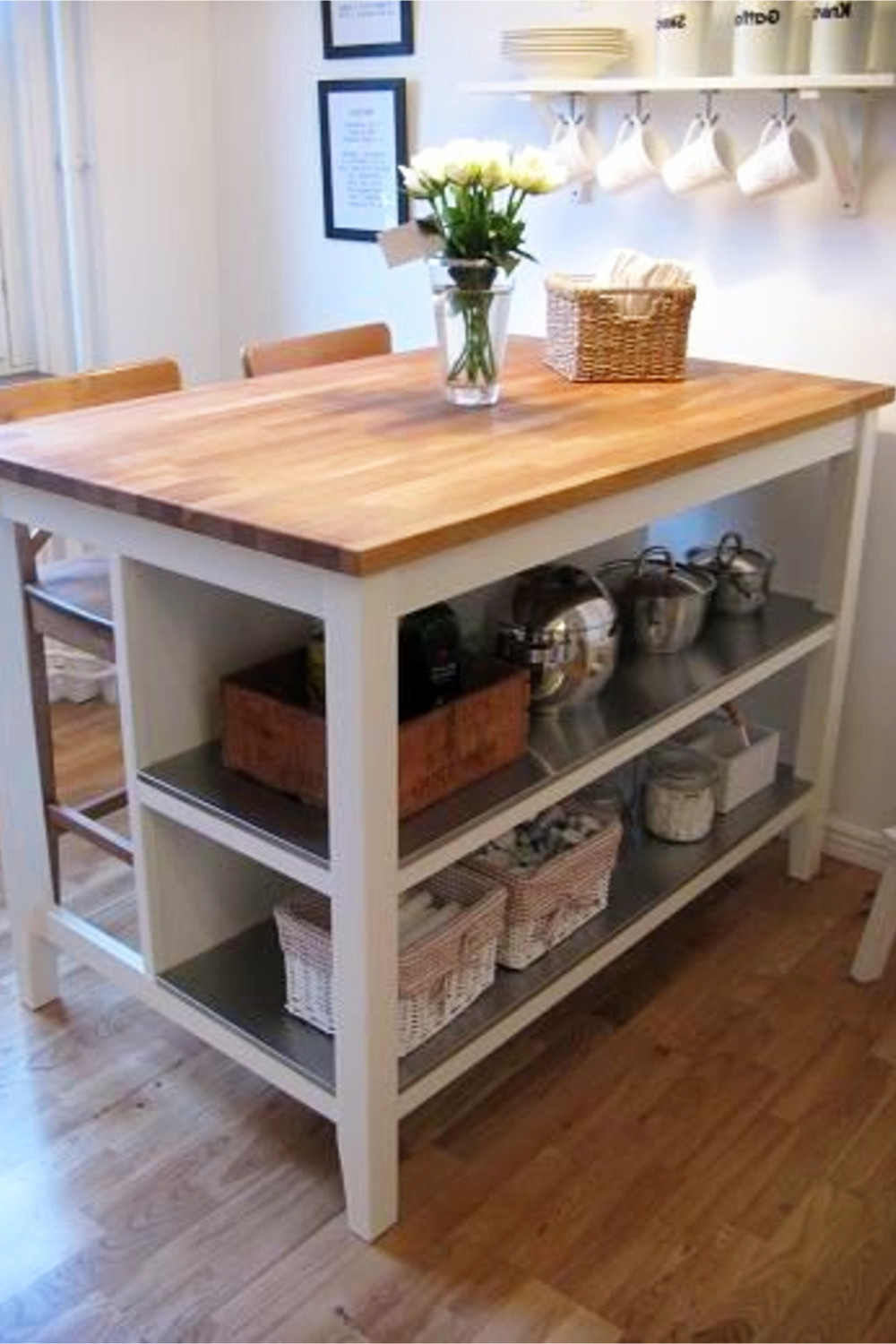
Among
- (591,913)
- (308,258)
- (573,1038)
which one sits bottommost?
(573,1038)

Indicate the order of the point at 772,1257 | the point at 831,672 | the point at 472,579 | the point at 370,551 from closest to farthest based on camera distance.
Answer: the point at 370,551
the point at 472,579
the point at 772,1257
the point at 831,672

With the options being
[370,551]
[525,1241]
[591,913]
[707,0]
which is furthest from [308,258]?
[525,1241]

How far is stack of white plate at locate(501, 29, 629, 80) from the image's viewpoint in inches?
94.0

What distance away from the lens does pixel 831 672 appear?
244 centimetres

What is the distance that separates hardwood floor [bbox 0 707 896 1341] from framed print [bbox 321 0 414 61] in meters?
1.90

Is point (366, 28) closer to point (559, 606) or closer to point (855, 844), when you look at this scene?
point (559, 606)

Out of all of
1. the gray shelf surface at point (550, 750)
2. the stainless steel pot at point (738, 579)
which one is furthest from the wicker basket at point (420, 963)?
the stainless steel pot at point (738, 579)

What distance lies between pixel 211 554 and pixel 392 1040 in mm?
600

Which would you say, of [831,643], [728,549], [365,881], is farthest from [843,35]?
[365,881]

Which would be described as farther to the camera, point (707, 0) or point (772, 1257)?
point (707, 0)

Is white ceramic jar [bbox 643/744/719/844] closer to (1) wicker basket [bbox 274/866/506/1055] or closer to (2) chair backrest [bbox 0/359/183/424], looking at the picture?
(1) wicker basket [bbox 274/866/506/1055]

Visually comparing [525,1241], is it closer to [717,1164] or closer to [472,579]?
[717,1164]

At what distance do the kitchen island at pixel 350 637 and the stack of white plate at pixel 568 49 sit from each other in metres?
0.58

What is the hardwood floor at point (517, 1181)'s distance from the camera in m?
1.61
